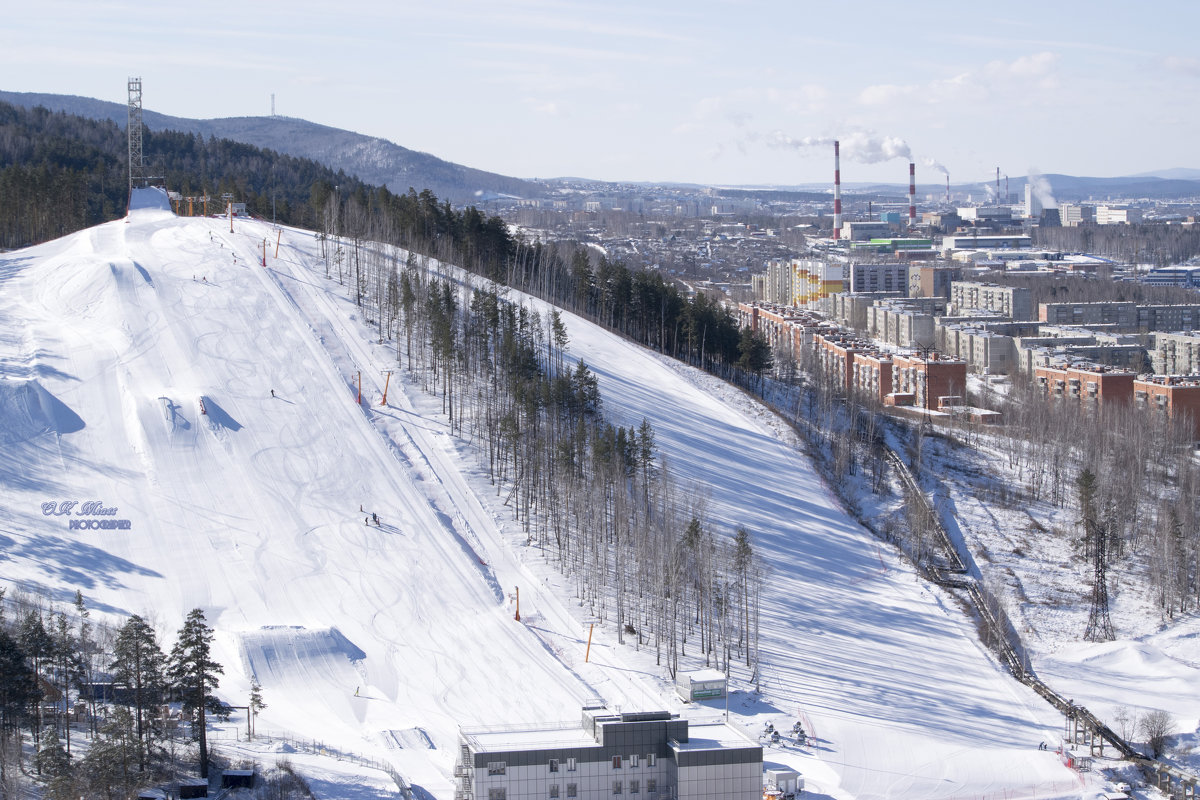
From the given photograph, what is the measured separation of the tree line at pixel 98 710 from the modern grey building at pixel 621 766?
582cm

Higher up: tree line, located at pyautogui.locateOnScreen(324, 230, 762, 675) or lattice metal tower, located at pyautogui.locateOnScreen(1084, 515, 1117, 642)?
tree line, located at pyautogui.locateOnScreen(324, 230, 762, 675)

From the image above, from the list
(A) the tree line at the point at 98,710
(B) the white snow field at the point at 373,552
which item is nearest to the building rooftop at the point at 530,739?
(B) the white snow field at the point at 373,552

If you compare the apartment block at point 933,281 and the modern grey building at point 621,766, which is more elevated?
the apartment block at point 933,281

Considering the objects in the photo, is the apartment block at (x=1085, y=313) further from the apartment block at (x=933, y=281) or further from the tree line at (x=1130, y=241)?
the tree line at (x=1130, y=241)

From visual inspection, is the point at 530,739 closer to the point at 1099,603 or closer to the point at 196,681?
the point at 196,681

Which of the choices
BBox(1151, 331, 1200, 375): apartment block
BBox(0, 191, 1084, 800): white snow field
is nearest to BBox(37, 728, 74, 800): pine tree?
BBox(0, 191, 1084, 800): white snow field

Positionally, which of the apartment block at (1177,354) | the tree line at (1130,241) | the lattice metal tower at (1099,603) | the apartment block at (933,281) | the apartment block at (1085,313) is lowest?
the lattice metal tower at (1099,603)

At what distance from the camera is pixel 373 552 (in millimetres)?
37375

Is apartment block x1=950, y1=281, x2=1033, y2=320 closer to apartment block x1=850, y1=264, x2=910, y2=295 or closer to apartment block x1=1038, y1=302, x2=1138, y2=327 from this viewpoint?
apartment block x1=1038, y1=302, x2=1138, y2=327

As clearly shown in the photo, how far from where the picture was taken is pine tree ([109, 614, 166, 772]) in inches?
948

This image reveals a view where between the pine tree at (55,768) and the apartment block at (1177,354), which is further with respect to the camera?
the apartment block at (1177,354)

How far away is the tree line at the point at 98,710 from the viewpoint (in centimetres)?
2194

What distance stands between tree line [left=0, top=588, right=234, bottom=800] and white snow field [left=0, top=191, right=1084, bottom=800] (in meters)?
3.31

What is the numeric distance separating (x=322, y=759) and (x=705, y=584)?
510 inches
